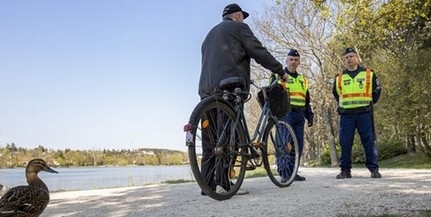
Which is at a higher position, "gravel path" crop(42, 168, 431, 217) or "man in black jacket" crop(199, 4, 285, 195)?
Result: "man in black jacket" crop(199, 4, 285, 195)

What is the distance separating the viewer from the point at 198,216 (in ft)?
13.4

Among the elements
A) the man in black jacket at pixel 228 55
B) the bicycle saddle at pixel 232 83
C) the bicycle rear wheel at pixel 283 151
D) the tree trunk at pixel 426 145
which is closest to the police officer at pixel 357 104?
the bicycle rear wheel at pixel 283 151

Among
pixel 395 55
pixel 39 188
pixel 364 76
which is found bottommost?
pixel 39 188

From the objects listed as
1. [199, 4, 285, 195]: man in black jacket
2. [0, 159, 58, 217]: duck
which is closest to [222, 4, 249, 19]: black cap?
[199, 4, 285, 195]: man in black jacket

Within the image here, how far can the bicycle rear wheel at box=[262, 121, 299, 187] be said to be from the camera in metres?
6.29

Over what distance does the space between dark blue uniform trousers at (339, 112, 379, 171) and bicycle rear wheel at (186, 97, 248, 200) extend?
11.3 feet

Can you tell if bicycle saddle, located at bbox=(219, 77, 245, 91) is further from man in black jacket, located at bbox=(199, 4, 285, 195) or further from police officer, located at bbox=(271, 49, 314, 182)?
police officer, located at bbox=(271, 49, 314, 182)

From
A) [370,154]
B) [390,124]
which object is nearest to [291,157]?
[370,154]

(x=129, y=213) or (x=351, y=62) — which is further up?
(x=351, y=62)

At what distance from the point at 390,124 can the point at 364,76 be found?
19.8 meters

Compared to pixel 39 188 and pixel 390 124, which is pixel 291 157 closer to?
pixel 39 188

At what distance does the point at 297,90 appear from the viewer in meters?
7.96

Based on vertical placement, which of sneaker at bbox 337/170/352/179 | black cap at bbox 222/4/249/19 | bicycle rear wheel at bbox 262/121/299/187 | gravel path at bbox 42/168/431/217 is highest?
black cap at bbox 222/4/249/19

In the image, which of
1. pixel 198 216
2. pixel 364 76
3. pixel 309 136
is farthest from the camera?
pixel 309 136
